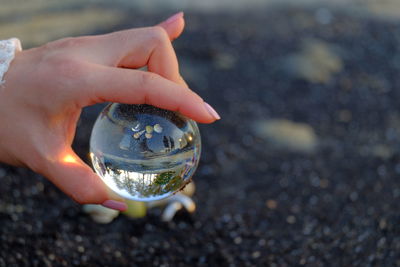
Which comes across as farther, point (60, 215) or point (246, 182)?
point (246, 182)

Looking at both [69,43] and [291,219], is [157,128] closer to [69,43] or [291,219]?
[69,43]

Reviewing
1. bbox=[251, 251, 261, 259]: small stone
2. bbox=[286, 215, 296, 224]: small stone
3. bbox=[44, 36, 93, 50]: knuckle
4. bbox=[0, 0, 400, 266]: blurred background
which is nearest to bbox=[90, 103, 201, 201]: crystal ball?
bbox=[44, 36, 93, 50]: knuckle

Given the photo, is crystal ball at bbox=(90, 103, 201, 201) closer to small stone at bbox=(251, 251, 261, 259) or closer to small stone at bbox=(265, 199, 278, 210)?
small stone at bbox=(251, 251, 261, 259)

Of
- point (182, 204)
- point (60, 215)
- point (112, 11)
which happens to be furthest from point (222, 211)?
point (112, 11)

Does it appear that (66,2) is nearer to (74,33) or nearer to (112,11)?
(112,11)

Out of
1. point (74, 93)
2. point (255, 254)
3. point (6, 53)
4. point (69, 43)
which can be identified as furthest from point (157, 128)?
point (255, 254)

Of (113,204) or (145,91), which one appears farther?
(113,204)

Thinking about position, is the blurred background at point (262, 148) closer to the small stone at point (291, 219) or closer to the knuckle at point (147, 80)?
the small stone at point (291, 219)
